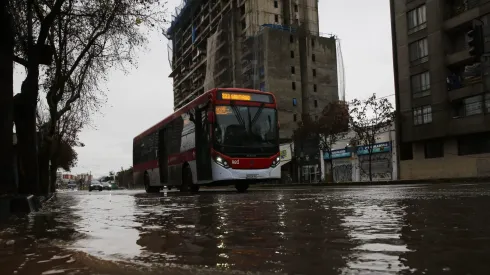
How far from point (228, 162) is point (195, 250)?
11.8 metres

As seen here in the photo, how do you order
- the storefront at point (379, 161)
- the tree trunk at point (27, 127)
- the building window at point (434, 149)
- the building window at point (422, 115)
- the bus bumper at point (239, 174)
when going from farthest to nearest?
1. the storefront at point (379, 161)
2. the building window at point (422, 115)
3. the building window at point (434, 149)
4. the bus bumper at point (239, 174)
5. the tree trunk at point (27, 127)

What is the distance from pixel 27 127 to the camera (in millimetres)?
10023

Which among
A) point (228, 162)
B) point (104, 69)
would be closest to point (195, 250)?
point (228, 162)

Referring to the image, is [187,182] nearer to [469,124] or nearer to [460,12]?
[469,124]

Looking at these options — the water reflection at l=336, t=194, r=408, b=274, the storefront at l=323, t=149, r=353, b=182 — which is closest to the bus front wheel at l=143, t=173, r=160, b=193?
the water reflection at l=336, t=194, r=408, b=274

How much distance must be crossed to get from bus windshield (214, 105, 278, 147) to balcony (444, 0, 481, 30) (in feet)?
73.5

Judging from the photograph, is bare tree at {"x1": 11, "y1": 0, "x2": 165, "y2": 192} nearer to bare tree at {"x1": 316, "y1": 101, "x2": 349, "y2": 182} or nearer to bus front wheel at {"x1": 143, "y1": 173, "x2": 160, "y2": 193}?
bus front wheel at {"x1": 143, "y1": 173, "x2": 160, "y2": 193}

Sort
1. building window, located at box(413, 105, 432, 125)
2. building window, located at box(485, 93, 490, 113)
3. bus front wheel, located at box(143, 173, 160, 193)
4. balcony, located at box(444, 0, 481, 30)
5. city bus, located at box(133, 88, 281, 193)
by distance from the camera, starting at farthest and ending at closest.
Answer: building window, located at box(413, 105, 432, 125), balcony, located at box(444, 0, 481, 30), building window, located at box(485, 93, 490, 113), bus front wheel, located at box(143, 173, 160, 193), city bus, located at box(133, 88, 281, 193)

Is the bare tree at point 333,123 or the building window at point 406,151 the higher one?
the bare tree at point 333,123

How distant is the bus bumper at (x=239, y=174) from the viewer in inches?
589

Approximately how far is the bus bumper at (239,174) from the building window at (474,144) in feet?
73.6

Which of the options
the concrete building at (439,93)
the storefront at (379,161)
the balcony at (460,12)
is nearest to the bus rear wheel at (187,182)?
the concrete building at (439,93)

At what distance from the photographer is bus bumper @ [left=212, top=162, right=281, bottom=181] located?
49.1ft

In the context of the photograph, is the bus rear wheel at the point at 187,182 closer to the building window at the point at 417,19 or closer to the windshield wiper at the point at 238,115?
the windshield wiper at the point at 238,115
